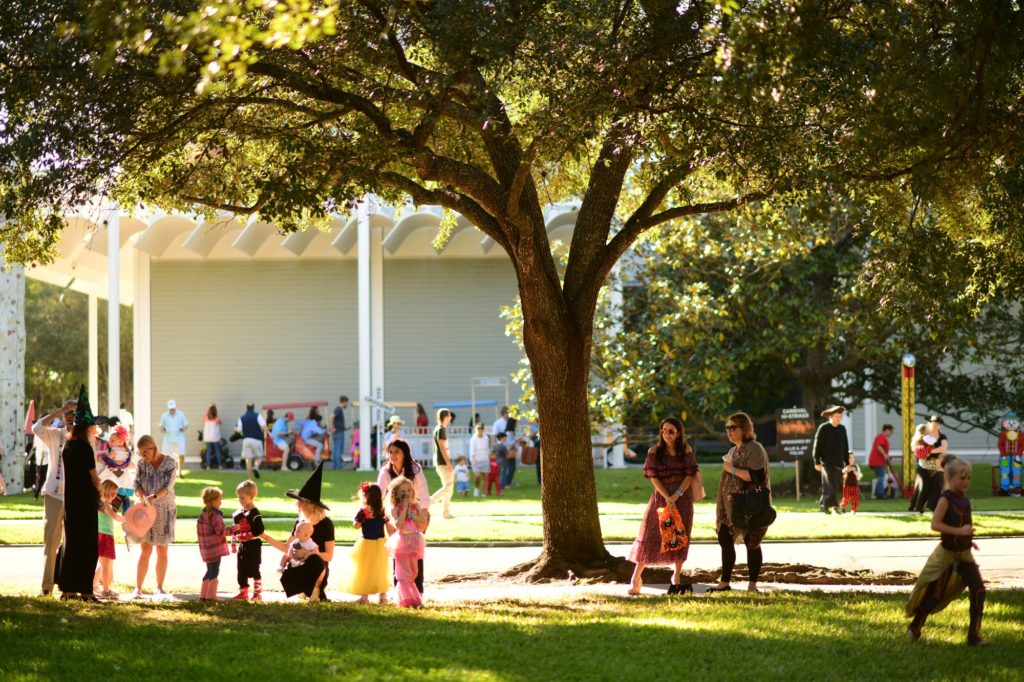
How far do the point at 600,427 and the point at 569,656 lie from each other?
1633 centimetres

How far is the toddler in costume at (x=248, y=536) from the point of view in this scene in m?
11.0

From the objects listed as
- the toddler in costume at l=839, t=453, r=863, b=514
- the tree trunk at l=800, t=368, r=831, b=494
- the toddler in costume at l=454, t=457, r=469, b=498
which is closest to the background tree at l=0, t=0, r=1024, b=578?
the toddler in costume at l=839, t=453, r=863, b=514

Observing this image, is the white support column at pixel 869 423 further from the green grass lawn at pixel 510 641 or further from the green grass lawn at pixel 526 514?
the green grass lawn at pixel 510 641

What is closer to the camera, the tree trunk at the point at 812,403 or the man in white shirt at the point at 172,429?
the tree trunk at the point at 812,403

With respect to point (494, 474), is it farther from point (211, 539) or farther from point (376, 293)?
point (211, 539)

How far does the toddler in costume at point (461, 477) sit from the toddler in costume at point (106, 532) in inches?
580

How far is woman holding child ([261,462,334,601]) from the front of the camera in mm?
10930

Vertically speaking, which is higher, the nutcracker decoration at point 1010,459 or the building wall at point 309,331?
the building wall at point 309,331

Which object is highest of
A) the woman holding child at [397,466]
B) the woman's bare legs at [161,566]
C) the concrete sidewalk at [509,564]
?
the woman holding child at [397,466]

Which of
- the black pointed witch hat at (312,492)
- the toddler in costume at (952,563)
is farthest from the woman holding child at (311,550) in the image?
the toddler in costume at (952,563)

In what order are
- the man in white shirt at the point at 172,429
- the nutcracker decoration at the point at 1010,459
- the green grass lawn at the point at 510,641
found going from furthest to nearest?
1. the man in white shirt at the point at 172,429
2. the nutcracker decoration at the point at 1010,459
3. the green grass lawn at the point at 510,641

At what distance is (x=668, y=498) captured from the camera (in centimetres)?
1173

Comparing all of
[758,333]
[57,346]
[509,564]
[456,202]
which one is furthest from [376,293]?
[57,346]

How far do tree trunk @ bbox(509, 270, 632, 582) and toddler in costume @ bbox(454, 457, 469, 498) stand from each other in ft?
43.5
